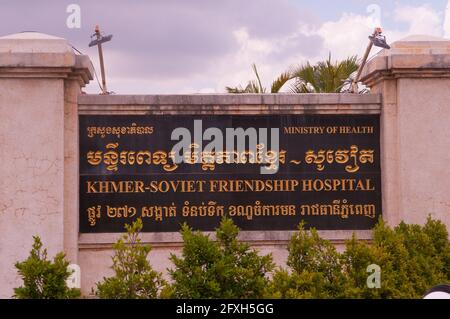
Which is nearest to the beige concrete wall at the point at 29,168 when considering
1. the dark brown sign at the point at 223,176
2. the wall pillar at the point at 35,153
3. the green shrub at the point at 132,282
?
the wall pillar at the point at 35,153

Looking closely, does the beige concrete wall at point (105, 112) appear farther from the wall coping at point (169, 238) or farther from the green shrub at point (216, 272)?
the green shrub at point (216, 272)

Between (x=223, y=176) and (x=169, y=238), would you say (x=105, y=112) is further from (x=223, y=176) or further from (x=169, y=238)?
(x=169, y=238)

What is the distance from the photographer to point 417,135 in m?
12.2

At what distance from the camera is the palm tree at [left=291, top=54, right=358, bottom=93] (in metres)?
20.5

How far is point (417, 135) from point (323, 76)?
29.3ft

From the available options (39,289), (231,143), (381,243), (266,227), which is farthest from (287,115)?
(39,289)

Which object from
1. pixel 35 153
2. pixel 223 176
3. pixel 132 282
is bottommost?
pixel 132 282

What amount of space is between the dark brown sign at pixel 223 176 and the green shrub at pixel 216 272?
3923 mm

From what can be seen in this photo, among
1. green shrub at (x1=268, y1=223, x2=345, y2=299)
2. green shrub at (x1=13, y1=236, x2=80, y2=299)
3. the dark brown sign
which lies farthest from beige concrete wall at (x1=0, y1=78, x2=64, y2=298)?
green shrub at (x1=268, y1=223, x2=345, y2=299)

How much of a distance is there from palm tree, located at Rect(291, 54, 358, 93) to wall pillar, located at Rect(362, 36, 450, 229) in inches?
315

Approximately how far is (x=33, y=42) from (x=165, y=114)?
213 centimetres

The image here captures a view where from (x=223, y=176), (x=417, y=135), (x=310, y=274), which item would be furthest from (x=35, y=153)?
(x=417, y=135)

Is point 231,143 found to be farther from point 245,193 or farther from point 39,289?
point 39,289

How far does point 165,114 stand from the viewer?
12180 millimetres
